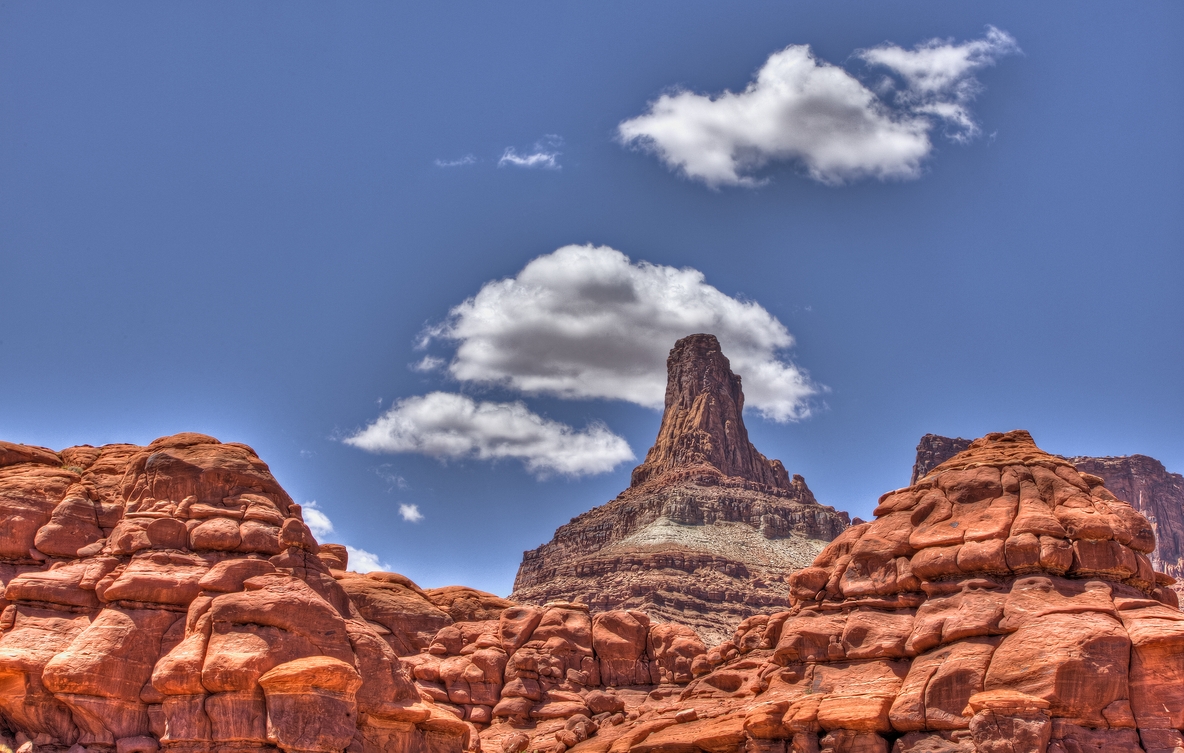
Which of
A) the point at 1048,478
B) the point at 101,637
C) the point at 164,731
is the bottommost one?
the point at 164,731

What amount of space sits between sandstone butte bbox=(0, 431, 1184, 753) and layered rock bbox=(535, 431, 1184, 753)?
11cm

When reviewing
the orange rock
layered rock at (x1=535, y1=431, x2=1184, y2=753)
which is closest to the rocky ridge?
the orange rock

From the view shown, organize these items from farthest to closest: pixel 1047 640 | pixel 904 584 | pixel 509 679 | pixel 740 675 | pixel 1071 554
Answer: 1. pixel 509 679
2. pixel 740 675
3. pixel 904 584
4. pixel 1071 554
5. pixel 1047 640

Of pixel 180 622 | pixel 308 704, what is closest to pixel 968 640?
pixel 308 704

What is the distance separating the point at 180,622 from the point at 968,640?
32.5 metres

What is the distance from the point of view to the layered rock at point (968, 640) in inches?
1909

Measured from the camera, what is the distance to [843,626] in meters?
60.0

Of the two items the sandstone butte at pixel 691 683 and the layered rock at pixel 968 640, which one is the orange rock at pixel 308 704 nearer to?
the sandstone butte at pixel 691 683

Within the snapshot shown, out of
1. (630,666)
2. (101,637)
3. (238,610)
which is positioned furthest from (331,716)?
(630,666)

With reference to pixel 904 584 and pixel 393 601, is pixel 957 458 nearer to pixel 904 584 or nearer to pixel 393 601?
pixel 904 584

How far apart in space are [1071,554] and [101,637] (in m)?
40.1

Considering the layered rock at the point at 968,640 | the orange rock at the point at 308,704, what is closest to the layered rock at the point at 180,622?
the orange rock at the point at 308,704

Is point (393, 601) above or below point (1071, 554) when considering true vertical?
above

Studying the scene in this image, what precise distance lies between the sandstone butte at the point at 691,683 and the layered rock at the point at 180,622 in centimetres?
9
